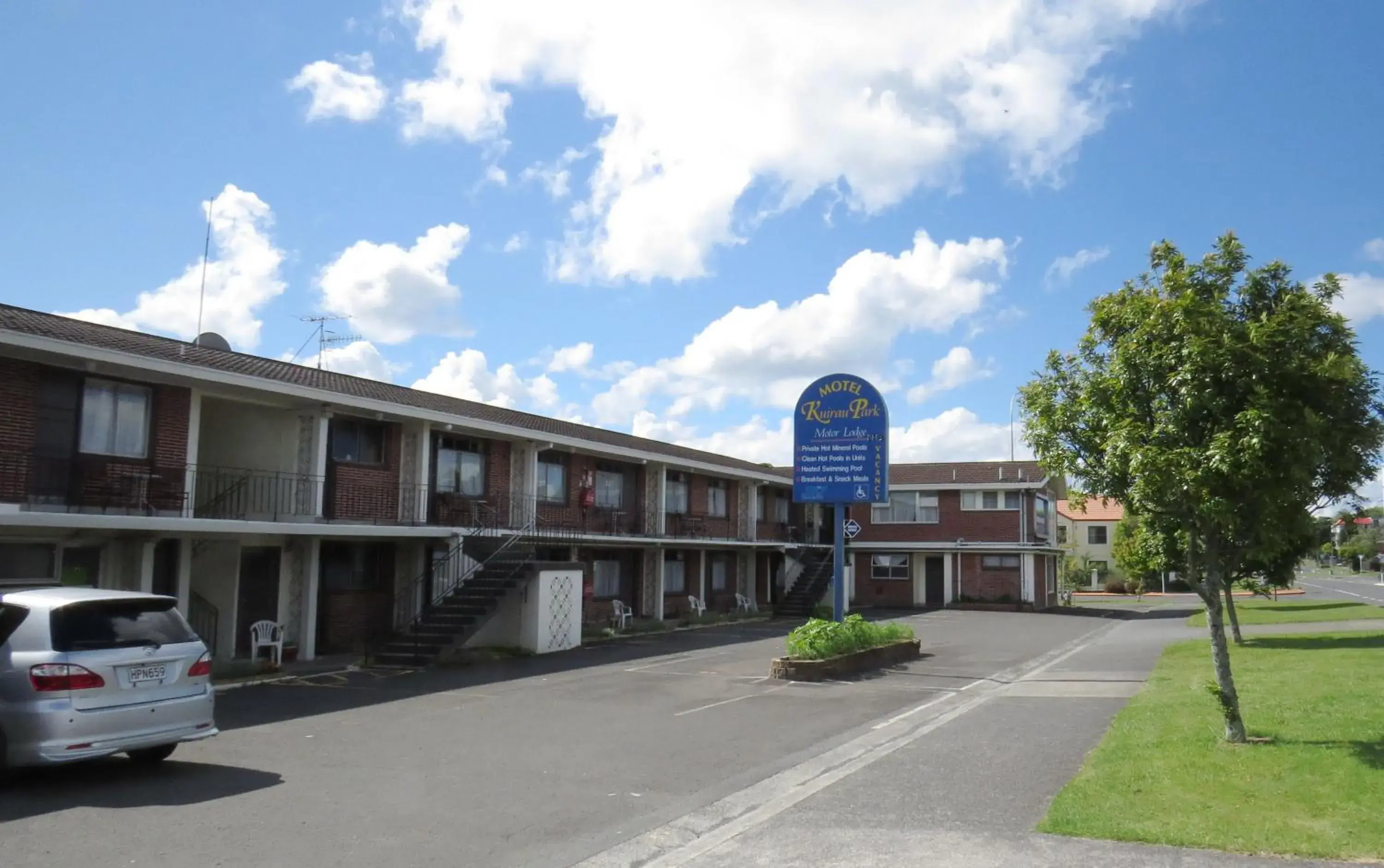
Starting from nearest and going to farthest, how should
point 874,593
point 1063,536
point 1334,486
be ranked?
point 1334,486 < point 874,593 < point 1063,536

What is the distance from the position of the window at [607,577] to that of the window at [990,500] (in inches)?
759

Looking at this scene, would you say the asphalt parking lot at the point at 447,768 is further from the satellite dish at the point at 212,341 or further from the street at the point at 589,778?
the satellite dish at the point at 212,341

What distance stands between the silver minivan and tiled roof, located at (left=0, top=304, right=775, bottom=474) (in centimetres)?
690

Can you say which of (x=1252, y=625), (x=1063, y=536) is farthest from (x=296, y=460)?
(x=1063, y=536)

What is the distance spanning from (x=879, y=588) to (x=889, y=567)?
1.02 metres

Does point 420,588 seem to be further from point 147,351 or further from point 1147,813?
point 1147,813

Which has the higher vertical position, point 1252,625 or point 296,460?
point 296,460

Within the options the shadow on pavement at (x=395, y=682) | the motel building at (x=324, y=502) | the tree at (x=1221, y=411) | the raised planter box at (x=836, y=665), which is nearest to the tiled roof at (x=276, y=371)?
the motel building at (x=324, y=502)

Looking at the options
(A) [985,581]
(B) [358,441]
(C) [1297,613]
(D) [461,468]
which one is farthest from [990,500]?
(B) [358,441]

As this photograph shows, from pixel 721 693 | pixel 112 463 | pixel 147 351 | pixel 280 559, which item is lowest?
pixel 721 693

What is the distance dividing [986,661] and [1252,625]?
12.8m

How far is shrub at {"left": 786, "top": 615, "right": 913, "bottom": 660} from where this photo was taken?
61.6ft

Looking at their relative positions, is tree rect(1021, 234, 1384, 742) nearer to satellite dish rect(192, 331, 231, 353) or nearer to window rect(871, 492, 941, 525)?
satellite dish rect(192, 331, 231, 353)

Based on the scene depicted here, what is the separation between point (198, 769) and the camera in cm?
1012
